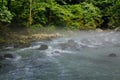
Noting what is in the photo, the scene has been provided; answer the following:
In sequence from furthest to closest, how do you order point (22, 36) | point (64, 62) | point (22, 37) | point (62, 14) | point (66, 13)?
point (66, 13), point (62, 14), point (22, 36), point (22, 37), point (64, 62)

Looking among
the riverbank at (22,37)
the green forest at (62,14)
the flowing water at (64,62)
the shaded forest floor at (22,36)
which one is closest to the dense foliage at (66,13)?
the green forest at (62,14)

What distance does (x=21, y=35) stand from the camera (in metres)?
30.3

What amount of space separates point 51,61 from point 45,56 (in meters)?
1.64

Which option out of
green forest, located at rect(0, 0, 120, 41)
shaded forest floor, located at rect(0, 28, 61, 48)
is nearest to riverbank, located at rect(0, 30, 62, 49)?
shaded forest floor, located at rect(0, 28, 61, 48)

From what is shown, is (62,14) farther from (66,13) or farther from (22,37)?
(22,37)

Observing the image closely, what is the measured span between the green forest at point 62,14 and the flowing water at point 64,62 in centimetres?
595

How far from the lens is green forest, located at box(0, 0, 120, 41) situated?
1316 inches

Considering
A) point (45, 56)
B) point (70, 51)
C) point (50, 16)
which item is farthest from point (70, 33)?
point (45, 56)

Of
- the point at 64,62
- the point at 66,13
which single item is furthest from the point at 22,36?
the point at 64,62

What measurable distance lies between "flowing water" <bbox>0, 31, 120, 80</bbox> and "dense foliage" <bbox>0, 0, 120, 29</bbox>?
6295 mm

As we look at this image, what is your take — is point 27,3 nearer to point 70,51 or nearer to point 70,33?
point 70,33

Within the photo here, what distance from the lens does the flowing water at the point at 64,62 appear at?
57.0 feet

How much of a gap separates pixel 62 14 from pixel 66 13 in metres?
0.69

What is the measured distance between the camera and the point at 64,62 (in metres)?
20.7
